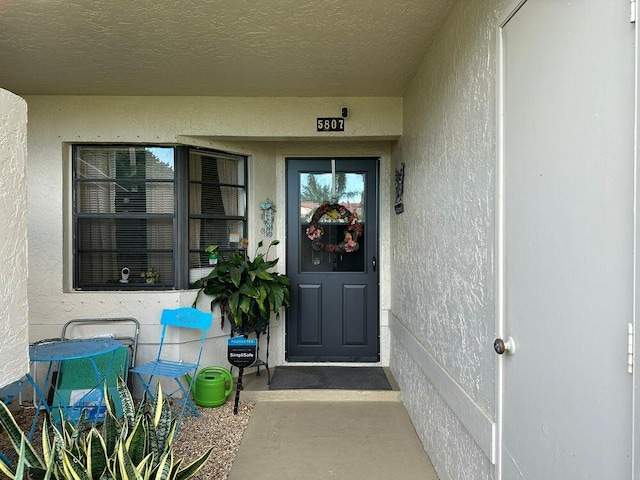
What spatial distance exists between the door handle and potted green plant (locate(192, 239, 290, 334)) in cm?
208

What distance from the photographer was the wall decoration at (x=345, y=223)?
3709mm

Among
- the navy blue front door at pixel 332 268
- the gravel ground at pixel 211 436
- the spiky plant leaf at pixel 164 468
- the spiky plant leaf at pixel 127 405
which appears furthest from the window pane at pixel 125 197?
the spiky plant leaf at pixel 164 468

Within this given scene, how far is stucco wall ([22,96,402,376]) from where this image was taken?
3.12 meters

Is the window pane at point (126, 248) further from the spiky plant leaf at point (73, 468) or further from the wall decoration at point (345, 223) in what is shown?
the spiky plant leaf at point (73, 468)

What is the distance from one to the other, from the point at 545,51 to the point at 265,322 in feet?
9.49

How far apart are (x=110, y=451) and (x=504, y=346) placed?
5.46 ft

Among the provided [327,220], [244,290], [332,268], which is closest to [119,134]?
[244,290]

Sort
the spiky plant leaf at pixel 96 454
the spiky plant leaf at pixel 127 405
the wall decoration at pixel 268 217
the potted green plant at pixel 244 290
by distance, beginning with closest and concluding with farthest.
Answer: the spiky plant leaf at pixel 96 454
the spiky plant leaf at pixel 127 405
the potted green plant at pixel 244 290
the wall decoration at pixel 268 217

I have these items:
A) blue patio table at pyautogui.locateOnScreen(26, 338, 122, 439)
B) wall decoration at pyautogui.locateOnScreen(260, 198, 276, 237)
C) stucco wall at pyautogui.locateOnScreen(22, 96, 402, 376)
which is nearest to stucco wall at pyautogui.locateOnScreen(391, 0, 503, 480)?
stucco wall at pyautogui.locateOnScreen(22, 96, 402, 376)

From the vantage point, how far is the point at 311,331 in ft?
12.5

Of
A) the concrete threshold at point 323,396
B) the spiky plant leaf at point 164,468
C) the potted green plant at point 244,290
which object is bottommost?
the concrete threshold at point 323,396

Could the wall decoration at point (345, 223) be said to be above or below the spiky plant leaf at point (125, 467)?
above

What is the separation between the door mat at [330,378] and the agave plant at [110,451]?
1.61 meters

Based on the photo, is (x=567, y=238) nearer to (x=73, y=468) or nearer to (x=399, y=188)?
(x=73, y=468)
